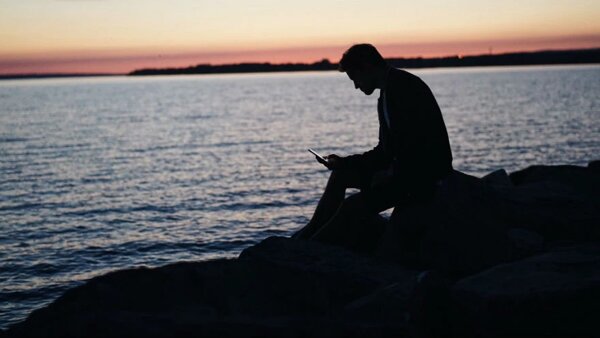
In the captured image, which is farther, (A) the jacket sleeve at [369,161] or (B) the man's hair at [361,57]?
(A) the jacket sleeve at [369,161]

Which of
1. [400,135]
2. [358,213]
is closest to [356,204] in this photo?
[358,213]

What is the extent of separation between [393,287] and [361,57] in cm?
215

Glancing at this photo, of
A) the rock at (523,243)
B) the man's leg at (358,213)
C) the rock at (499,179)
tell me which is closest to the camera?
the man's leg at (358,213)

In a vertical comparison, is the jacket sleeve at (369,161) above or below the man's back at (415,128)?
below

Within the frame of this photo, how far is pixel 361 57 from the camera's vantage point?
17.5 ft

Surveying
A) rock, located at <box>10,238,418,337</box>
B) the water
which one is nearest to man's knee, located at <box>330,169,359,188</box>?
rock, located at <box>10,238,418,337</box>

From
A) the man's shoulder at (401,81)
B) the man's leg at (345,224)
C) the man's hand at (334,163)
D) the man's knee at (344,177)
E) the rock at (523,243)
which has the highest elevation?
the man's shoulder at (401,81)

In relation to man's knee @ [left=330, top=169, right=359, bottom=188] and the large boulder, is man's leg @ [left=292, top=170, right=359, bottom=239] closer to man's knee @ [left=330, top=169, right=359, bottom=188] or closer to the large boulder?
man's knee @ [left=330, top=169, right=359, bottom=188]

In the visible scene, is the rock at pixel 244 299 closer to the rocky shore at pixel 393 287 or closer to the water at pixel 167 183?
the rocky shore at pixel 393 287

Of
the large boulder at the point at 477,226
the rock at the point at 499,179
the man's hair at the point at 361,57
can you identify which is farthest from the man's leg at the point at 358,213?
the rock at the point at 499,179

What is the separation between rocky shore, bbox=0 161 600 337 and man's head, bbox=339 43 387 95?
1369 millimetres

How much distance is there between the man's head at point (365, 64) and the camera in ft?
17.5

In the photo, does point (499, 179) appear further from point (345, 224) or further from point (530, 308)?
point (530, 308)

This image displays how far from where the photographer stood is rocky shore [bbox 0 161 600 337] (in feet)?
12.8
